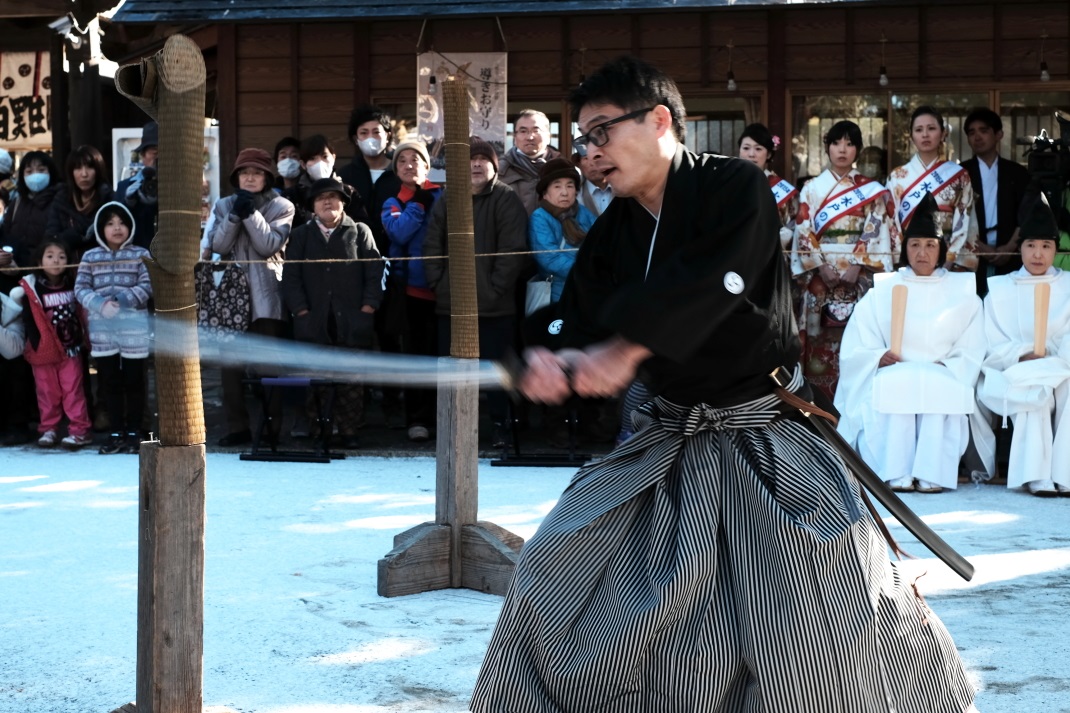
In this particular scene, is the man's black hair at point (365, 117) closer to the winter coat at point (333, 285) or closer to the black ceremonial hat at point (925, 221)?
the winter coat at point (333, 285)

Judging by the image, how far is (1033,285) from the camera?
6.94m

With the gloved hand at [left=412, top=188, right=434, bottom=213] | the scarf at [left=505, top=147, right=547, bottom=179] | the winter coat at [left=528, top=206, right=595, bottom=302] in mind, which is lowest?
the winter coat at [left=528, top=206, right=595, bottom=302]

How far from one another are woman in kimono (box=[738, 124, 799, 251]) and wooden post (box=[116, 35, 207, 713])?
476 centimetres

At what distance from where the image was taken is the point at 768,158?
763 centimetres

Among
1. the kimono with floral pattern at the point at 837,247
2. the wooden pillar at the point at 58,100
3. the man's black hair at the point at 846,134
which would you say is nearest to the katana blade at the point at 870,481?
the kimono with floral pattern at the point at 837,247

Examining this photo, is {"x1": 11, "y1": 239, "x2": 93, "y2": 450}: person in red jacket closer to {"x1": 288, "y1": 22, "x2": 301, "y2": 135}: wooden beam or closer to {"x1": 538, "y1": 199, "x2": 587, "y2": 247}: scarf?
{"x1": 288, "y1": 22, "x2": 301, "y2": 135}: wooden beam

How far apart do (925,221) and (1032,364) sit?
94 cm

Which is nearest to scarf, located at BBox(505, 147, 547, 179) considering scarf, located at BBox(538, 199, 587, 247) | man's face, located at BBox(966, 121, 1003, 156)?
scarf, located at BBox(538, 199, 587, 247)

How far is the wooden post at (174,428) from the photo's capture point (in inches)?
115

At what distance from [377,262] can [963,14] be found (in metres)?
4.57

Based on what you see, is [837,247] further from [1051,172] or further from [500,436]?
[500,436]

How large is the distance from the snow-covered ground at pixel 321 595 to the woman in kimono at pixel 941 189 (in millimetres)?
1620

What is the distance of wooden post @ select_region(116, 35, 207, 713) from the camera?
292 centimetres

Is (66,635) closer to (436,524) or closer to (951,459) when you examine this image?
(436,524)
